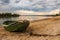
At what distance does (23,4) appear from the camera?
5.11 ft

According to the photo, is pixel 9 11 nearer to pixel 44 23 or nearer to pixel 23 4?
pixel 23 4

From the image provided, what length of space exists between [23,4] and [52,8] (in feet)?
0.91

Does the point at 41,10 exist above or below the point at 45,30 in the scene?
above

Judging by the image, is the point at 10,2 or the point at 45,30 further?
the point at 10,2

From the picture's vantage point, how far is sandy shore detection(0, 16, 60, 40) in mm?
1276

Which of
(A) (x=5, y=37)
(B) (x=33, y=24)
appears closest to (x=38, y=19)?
(B) (x=33, y=24)

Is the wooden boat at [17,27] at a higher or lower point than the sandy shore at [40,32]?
higher

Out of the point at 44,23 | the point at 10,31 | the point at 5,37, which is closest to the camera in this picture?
the point at 5,37

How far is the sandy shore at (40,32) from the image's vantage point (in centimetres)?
128

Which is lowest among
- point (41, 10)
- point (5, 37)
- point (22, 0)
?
point (5, 37)

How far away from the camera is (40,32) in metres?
Answer: 1.37

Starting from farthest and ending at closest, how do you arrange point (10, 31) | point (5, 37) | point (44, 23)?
point (44, 23) → point (10, 31) → point (5, 37)

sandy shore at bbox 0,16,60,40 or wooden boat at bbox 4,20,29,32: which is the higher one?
wooden boat at bbox 4,20,29,32

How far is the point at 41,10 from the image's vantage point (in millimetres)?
1556
